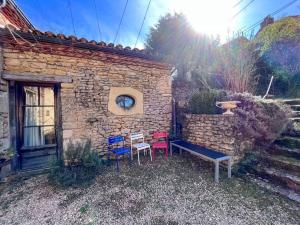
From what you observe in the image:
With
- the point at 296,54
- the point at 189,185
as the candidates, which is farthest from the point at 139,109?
the point at 296,54

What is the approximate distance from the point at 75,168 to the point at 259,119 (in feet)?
15.4

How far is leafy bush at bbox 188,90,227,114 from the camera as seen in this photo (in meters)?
4.64

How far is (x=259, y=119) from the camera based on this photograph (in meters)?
4.02

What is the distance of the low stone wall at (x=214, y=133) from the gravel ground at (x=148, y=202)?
0.66 meters

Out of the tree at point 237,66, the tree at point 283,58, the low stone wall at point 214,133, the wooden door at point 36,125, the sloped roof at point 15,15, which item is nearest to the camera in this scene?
the low stone wall at point 214,133

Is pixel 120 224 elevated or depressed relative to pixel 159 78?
depressed

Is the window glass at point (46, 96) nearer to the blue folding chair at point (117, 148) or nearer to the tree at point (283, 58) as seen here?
the blue folding chair at point (117, 148)

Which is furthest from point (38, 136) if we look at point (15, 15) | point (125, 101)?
point (15, 15)

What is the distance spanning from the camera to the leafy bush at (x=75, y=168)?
11.2ft

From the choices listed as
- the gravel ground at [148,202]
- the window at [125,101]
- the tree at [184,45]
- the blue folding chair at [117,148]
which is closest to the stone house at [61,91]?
the window at [125,101]

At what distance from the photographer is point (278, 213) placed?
8.09 ft

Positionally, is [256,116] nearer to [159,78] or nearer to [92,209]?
[159,78]

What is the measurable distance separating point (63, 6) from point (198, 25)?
6.45m

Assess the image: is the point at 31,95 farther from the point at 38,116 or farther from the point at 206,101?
the point at 206,101
